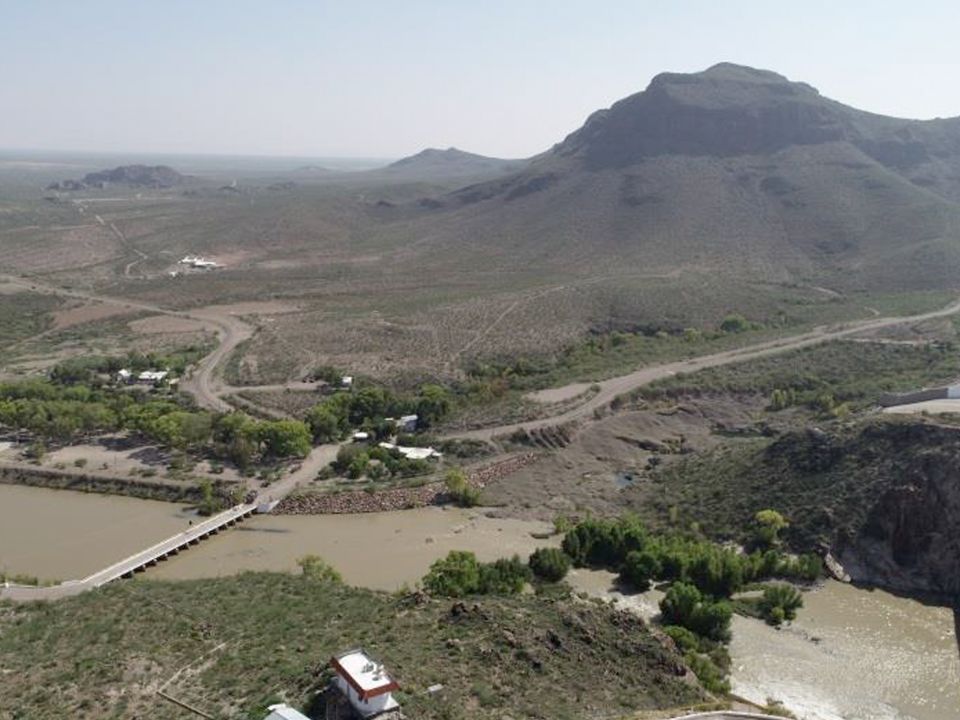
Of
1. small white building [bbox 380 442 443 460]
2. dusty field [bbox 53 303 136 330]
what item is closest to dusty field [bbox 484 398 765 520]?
small white building [bbox 380 442 443 460]

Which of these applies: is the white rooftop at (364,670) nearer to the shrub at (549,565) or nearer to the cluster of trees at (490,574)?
the cluster of trees at (490,574)

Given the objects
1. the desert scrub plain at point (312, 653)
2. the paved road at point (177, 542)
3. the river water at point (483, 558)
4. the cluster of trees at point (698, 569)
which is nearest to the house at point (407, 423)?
the paved road at point (177, 542)

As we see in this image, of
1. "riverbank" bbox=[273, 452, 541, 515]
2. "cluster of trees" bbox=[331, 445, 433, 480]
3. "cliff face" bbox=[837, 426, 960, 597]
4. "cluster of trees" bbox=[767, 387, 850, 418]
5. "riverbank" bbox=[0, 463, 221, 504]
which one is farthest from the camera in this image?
"cluster of trees" bbox=[767, 387, 850, 418]

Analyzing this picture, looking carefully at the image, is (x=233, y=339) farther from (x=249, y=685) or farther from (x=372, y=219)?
(x=372, y=219)

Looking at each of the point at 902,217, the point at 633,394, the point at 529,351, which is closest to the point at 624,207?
the point at 902,217

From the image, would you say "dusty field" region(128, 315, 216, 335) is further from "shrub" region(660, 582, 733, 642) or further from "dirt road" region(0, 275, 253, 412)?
"shrub" region(660, 582, 733, 642)

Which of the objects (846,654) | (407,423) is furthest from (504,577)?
(407,423)

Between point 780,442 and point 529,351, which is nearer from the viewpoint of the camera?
point 780,442
